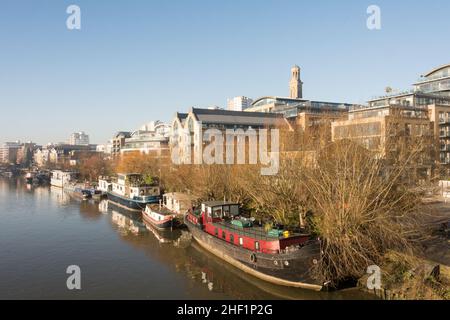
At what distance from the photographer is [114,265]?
28172 millimetres

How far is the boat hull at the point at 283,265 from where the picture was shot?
2198 cm

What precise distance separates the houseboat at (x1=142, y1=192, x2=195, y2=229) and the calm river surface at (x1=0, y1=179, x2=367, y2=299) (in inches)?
51.7

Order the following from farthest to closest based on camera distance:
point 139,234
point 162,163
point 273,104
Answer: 1. point 273,104
2. point 162,163
3. point 139,234

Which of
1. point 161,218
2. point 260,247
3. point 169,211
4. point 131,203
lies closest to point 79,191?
point 131,203

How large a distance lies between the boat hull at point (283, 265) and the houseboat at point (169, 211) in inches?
574

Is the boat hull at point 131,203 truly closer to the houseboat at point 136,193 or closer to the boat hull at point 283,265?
the houseboat at point 136,193

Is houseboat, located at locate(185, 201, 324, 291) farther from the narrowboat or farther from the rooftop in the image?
the rooftop

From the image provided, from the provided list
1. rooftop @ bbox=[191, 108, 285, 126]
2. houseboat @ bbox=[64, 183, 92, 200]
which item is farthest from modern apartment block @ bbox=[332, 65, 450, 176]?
houseboat @ bbox=[64, 183, 92, 200]

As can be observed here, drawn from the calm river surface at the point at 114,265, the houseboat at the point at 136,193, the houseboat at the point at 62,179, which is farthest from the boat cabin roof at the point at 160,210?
the houseboat at the point at 62,179

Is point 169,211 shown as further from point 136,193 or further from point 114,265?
point 114,265
